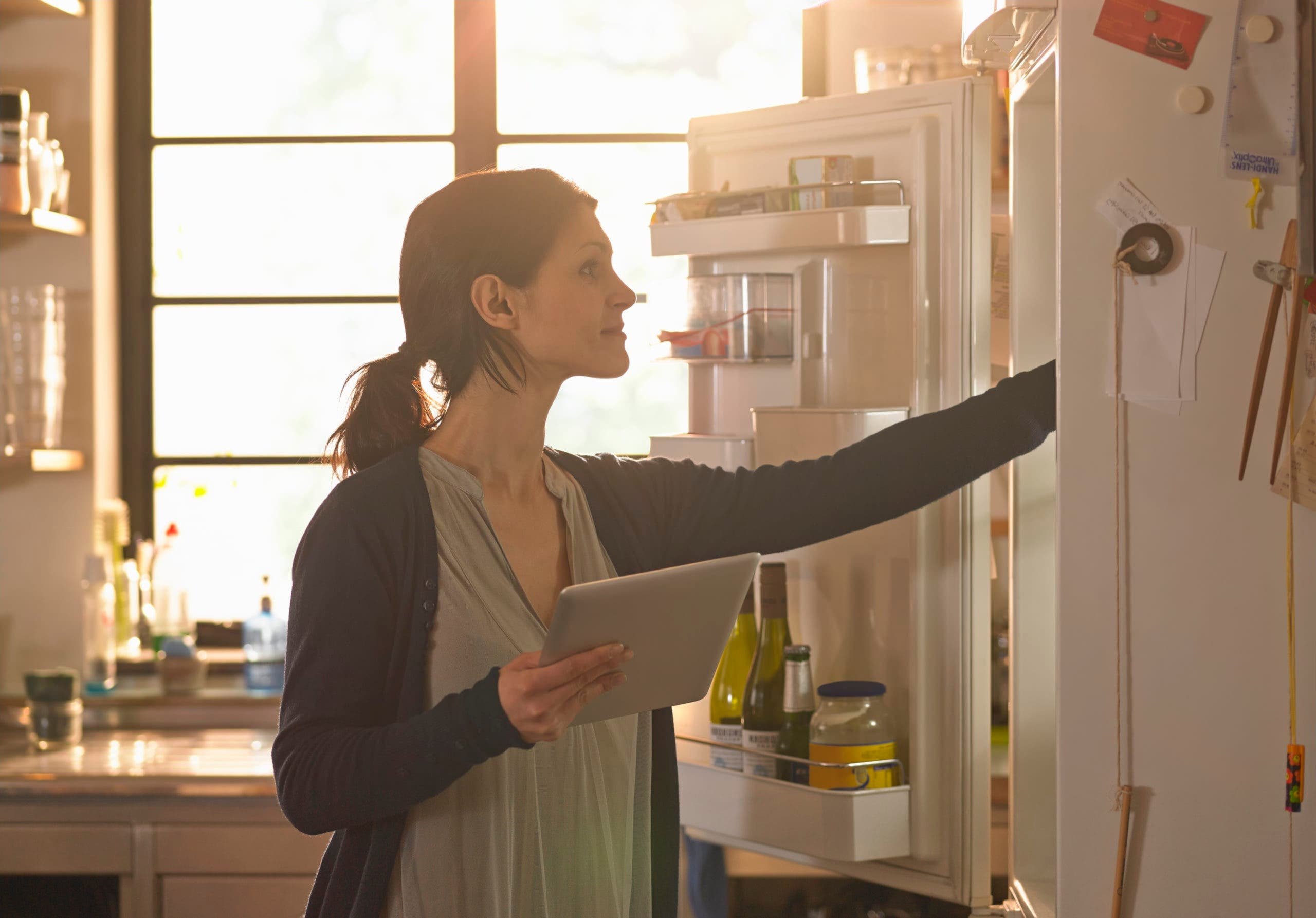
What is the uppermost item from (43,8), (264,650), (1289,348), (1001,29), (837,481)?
(43,8)

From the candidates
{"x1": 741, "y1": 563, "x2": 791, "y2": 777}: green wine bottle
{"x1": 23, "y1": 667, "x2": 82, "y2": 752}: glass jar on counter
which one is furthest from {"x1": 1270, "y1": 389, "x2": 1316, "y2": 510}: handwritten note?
{"x1": 23, "y1": 667, "x2": 82, "y2": 752}: glass jar on counter

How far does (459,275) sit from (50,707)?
4.90 ft

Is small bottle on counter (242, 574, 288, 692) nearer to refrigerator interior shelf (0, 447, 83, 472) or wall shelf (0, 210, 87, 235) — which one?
refrigerator interior shelf (0, 447, 83, 472)

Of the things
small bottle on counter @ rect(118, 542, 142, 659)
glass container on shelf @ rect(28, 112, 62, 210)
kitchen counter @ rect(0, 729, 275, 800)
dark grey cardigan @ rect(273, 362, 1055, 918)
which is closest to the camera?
dark grey cardigan @ rect(273, 362, 1055, 918)

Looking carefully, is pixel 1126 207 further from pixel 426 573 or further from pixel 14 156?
pixel 14 156

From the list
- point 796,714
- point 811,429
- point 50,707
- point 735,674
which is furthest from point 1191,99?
point 50,707

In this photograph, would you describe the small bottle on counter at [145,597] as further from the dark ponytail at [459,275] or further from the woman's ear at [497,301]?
the woman's ear at [497,301]

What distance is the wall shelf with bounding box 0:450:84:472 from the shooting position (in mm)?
2376

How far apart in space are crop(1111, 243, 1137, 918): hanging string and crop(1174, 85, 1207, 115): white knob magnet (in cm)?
12

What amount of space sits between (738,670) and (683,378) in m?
0.94

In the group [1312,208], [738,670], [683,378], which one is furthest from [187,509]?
[1312,208]

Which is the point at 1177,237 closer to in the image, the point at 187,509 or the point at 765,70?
the point at 765,70

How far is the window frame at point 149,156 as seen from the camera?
261cm

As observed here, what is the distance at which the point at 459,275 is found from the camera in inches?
49.5
